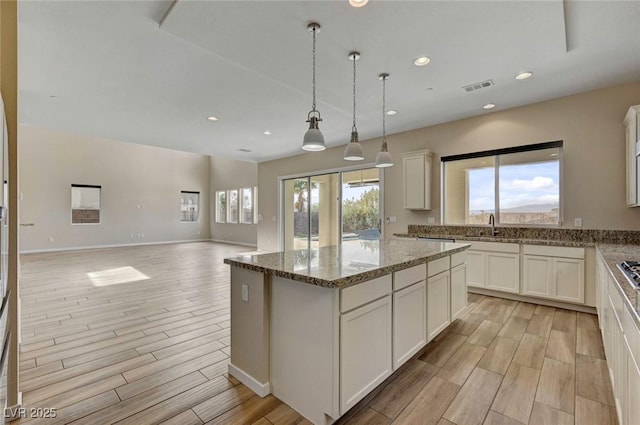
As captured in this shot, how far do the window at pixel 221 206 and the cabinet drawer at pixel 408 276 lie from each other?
35.4 feet

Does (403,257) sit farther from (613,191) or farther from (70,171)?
(70,171)

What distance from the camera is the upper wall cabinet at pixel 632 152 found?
3.08 m

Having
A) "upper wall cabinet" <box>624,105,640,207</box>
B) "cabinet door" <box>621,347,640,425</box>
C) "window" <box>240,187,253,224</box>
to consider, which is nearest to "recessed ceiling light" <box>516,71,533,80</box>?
"upper wall cabinet" <box>624,105,640,207</box>

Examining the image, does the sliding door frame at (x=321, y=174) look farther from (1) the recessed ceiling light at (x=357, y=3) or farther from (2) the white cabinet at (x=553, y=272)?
(1) the recessed ceiling light at (x=357, y=3)

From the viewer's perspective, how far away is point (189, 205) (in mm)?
12508

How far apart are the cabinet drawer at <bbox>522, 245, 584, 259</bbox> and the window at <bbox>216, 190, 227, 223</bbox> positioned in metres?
10.6


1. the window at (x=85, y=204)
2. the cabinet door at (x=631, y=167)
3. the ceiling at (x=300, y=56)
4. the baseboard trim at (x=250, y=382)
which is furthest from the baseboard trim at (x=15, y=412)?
the window at (x=85, y=204)

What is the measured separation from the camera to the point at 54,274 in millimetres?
5805

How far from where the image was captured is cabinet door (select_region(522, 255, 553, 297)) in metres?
3.76

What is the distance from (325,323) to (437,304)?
58.2 inches

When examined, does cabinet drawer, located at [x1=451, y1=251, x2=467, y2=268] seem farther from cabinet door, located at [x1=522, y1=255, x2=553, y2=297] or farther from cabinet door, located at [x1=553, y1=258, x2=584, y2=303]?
cabinet door, located at [x1=553, y1=258, x2=584, y2=303]

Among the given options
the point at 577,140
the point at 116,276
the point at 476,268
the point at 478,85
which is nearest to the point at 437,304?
the point at 476,268

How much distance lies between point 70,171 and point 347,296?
1144 cm

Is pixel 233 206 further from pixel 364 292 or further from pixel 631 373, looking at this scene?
pixel 631 373
